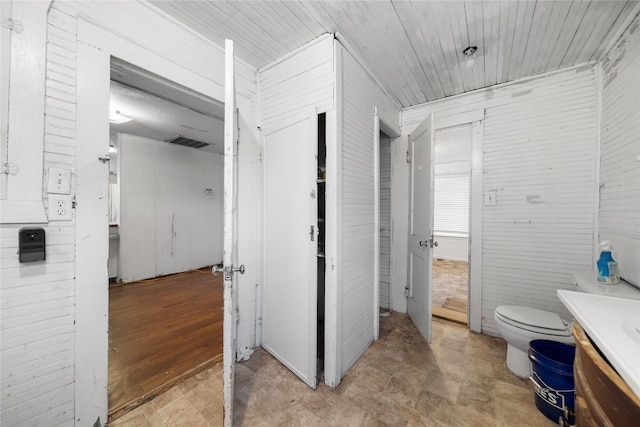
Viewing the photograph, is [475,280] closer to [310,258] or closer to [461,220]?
[310,258]

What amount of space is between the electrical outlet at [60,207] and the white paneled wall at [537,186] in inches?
131

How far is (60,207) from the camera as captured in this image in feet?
4.06

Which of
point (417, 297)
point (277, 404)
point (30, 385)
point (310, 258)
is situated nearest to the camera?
point (30, 385)

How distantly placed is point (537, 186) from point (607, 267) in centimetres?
99

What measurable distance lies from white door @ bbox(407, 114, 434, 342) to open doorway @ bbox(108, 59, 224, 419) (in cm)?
198

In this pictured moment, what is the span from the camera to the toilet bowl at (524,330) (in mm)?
1666

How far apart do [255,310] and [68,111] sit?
6.20 feet

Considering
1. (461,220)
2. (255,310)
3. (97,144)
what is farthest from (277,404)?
(461,220)

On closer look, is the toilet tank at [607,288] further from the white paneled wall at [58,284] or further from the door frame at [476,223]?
the white paneled wall at [58,284]

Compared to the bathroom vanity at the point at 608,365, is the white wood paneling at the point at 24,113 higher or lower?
higher

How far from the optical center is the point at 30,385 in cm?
117

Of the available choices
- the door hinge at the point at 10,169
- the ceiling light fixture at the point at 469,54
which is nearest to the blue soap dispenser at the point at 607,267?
the ceiling light fixture at the point at 469,54

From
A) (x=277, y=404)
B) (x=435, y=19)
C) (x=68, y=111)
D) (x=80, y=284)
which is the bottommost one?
(x=277, y=404)

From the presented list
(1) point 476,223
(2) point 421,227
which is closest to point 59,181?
(2) point 421,227
